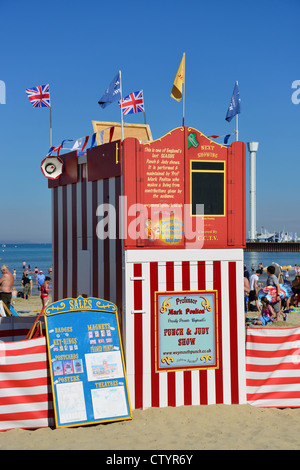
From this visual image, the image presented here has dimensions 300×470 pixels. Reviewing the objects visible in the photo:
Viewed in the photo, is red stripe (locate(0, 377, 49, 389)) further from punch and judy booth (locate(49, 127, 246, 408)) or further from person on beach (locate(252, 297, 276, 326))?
person on beach (locate(252, 297, 276, 326))

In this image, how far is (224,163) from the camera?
784cm

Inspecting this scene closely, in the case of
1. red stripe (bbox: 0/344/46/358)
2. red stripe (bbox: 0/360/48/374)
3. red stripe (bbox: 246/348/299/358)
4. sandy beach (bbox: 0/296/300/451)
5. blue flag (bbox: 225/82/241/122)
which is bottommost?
sandy beach (bbox: 0/296/300/451)

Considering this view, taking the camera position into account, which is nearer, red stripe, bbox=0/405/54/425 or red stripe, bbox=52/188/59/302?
red stripe, bbox=0/405/54/425

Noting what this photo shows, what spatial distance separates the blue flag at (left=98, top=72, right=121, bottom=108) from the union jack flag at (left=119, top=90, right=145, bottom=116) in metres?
0.33

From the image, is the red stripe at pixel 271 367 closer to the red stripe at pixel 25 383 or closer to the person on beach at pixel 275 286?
the red stripe at pixel 25 383

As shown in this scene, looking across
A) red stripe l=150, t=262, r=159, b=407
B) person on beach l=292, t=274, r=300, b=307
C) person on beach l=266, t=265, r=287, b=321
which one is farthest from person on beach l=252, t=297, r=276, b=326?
red stripe l=150, t=262, r=159, b=407

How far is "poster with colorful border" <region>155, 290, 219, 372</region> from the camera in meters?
7.46

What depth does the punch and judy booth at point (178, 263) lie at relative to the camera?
7.41m

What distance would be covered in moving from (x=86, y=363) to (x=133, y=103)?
4.63 m

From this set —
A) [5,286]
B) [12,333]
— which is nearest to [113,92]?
[12,333]

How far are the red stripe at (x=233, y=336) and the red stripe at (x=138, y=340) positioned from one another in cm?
135

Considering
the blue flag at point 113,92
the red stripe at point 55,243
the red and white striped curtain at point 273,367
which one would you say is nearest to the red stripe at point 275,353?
the red and white striped curtain at point 273,367
